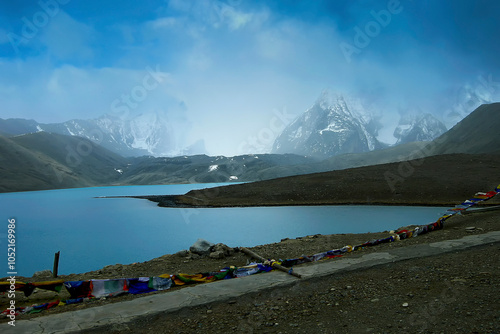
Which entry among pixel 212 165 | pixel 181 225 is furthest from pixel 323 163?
pixel 181 225

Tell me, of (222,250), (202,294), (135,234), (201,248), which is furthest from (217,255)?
(135,234)

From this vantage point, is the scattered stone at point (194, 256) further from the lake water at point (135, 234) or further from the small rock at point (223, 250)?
the lake water at point (135, 234)

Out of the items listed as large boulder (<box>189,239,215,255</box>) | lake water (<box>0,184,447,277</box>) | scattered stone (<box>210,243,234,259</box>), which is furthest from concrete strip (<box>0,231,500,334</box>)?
lake water (<box>0,184,447,277</box>)

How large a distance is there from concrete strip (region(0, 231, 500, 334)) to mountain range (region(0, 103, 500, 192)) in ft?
321

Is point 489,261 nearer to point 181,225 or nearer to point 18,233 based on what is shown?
point 181,225

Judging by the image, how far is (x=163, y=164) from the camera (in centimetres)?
19025

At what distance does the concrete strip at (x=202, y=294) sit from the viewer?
5.02 metres

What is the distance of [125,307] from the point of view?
5.75 metres

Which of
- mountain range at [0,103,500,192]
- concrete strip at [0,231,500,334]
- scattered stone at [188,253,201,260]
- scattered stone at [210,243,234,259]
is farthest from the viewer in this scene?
mountain range at [0,103,500,192]

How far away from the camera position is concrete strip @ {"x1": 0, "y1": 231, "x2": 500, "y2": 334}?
502 cm

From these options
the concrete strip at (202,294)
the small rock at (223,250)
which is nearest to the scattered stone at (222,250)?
the small rock at (223,250)

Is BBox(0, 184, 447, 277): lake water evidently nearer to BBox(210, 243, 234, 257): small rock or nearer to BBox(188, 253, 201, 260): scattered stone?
BBox(188, 253, 201, 260): scattered stone

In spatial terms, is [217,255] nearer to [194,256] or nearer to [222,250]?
[222,250]

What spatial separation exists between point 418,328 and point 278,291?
8.50 feet
